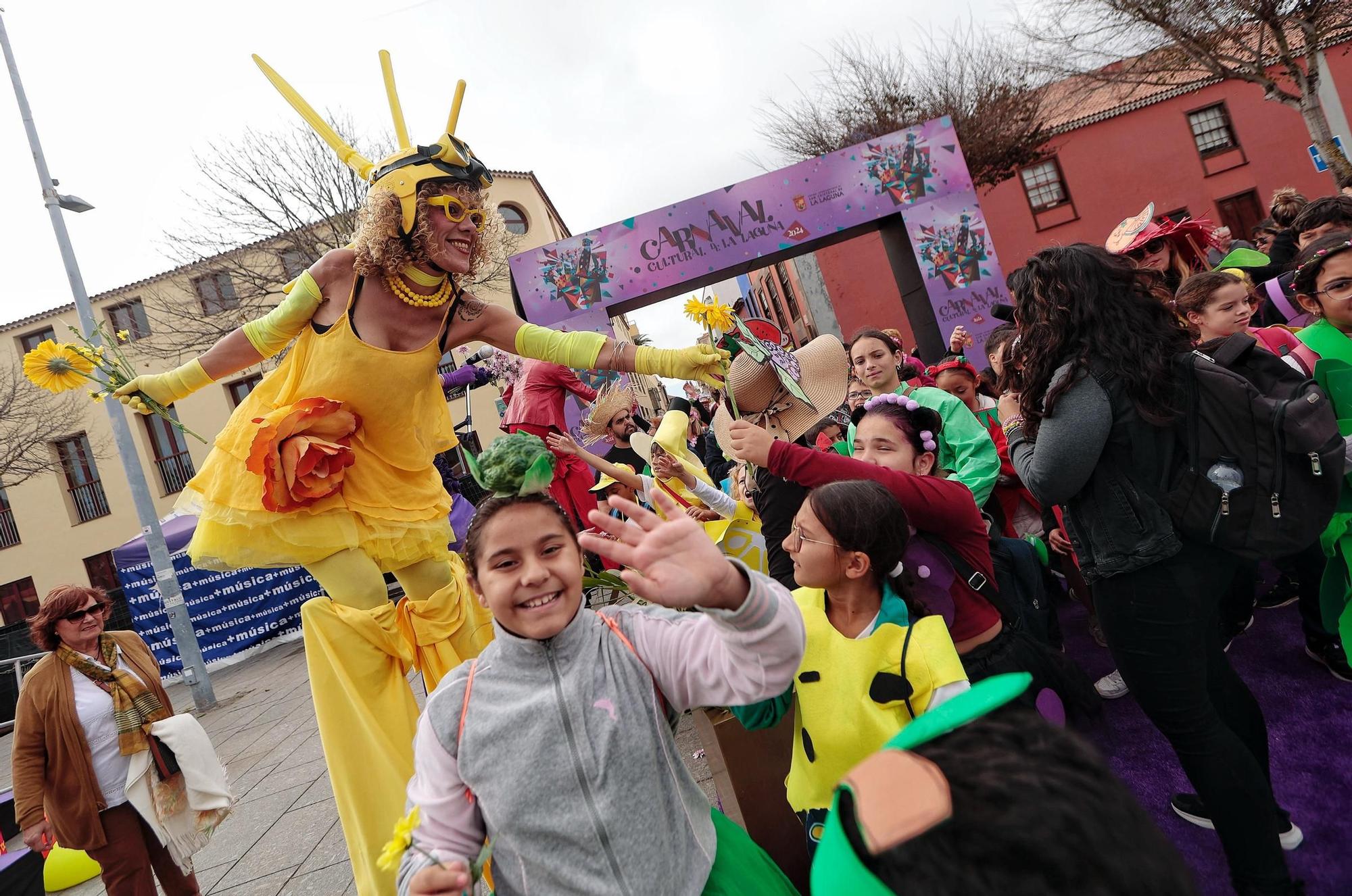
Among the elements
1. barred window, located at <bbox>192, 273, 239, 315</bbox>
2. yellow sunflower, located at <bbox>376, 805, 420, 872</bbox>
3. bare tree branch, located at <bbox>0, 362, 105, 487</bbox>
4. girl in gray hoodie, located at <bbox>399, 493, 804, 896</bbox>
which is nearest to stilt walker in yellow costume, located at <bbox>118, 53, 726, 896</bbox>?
girl in gray hoodie, located at <bbox>399, 493, 804, 896</bbox>

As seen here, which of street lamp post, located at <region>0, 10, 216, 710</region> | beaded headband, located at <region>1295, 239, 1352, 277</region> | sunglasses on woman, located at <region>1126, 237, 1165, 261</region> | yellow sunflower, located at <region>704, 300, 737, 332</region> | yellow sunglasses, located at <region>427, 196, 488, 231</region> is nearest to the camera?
yellow sunglasses, located at <region>427, 196, 488, 231</region>

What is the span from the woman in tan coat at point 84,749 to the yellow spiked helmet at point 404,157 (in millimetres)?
2663

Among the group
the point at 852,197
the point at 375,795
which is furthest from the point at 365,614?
the point at 852,197

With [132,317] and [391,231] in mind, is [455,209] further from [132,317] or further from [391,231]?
[132,317]

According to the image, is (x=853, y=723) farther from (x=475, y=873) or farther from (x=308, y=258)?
(x=308, y=258)

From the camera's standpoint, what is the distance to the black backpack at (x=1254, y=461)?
1769 mm

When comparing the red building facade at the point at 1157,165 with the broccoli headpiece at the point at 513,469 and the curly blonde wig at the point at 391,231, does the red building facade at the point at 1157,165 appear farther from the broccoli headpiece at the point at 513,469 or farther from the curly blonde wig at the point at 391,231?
the broccoli headpiece at the point at 513,469

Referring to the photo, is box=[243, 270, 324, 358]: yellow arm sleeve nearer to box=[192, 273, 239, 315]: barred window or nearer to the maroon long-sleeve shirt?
the maroon long-sleeve shirt

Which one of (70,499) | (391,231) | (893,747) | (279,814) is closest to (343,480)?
(391,231)

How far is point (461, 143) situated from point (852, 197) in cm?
825

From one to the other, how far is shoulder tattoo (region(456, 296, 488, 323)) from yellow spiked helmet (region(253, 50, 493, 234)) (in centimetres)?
33

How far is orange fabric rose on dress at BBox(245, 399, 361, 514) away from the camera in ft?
7.09

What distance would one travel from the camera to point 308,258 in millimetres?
14344

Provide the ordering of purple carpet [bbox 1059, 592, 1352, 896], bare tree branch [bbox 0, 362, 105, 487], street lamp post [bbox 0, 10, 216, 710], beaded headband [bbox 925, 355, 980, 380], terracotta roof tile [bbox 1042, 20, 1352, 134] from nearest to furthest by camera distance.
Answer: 1. purple carpet [bbox 1059, 592, 1352, 896]
2. beaded headband [bbox 925, 355, 980, 380]
3. street lamp post [bbox 0, 10, 216, 710]
4. bare tree branch [bbox 0, 362, 105, 487]
5. terracotta roof tile [bbox 1042, 20, 1352, 134]
